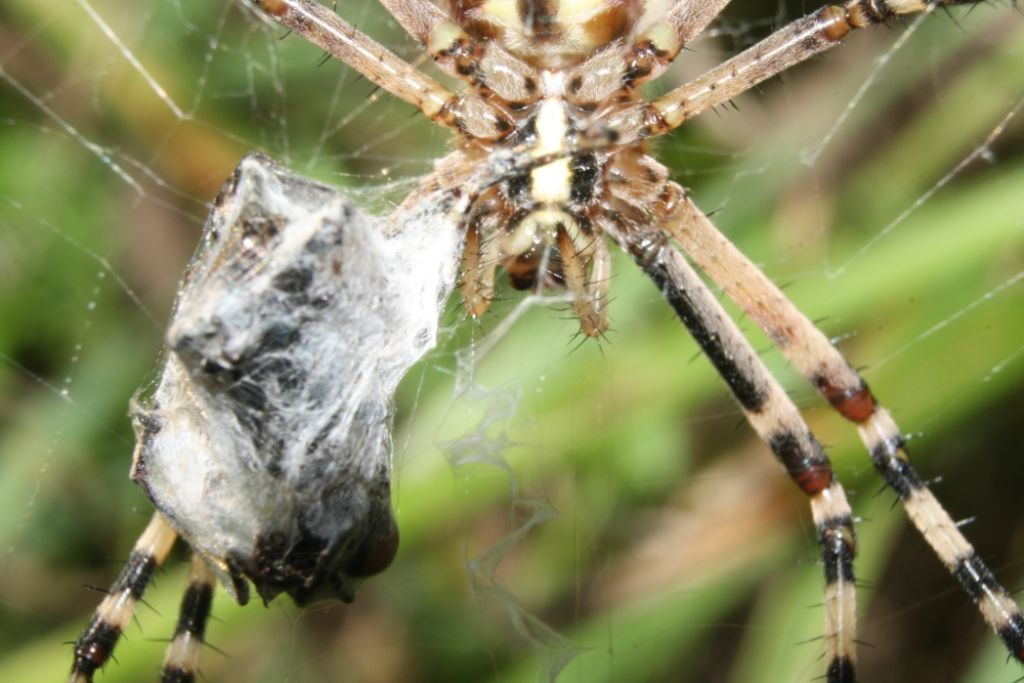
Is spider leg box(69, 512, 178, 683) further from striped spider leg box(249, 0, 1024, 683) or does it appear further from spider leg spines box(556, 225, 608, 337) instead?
spider leg spines box(556, 225, 608, 337)

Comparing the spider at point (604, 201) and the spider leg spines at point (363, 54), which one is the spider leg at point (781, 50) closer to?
the spider at point (604, 201)

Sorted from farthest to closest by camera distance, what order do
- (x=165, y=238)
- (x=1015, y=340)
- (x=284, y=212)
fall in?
(x=165, y=238)
(x=1015, y=340)
(x=284, y=212)

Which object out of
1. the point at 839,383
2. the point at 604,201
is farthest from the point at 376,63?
the point at 839,383

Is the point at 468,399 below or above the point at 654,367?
below

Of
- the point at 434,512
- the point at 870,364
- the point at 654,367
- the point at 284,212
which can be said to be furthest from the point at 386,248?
the point at 870,364

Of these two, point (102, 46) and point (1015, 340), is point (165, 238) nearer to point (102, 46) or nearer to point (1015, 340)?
point (102, 46)

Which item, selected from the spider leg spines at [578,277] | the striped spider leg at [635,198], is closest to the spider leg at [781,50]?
the striped spider leg at [635,198]

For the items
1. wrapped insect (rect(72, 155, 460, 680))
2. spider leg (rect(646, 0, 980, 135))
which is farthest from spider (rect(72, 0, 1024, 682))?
wrapped insect (rect(72, 155, 460, 680))
